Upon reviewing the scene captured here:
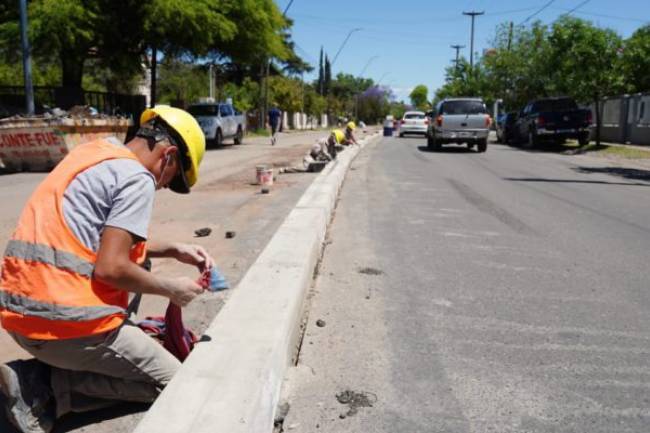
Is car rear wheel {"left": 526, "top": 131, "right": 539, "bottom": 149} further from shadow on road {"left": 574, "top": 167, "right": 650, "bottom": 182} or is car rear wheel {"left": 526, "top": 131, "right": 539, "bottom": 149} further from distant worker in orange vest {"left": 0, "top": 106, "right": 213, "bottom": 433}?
distant worker in orange vest {"left": 0, "top": 106, "right": 213, "bottom": 433}

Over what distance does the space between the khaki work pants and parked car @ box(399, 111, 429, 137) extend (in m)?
37.4

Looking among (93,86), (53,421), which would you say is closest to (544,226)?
(53,421)

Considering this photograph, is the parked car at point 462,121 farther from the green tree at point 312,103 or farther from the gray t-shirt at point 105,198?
the green tree at point 312,103

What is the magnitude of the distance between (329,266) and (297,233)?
1.40ft

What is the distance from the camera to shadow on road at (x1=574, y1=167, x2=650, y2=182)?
46.6ft

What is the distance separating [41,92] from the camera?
2570 centimetres

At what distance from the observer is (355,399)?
309 cm

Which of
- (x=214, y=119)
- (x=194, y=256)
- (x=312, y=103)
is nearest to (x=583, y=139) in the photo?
(x=214, y=119)

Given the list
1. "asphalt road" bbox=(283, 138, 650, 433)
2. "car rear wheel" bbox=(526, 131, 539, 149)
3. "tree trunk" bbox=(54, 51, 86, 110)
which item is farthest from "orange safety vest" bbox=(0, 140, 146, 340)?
"car rear wheel" bbox=(526, 131, 539, 149)

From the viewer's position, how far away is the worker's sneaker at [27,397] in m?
2.62

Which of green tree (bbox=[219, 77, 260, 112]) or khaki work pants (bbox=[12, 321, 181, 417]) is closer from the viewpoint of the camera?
khaki work pants (bbox=[12, 321, 181, 417])

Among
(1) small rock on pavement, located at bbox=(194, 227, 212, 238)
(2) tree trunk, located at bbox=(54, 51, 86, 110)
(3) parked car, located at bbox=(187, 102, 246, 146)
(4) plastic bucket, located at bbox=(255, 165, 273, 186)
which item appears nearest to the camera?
(1) small rock on pavement, located at bbox=(194, 227, 212, 238)

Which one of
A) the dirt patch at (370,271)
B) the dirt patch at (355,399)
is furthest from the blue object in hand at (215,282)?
the dirt patch at (370,271)

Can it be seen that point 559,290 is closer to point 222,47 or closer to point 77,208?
point 77,208
